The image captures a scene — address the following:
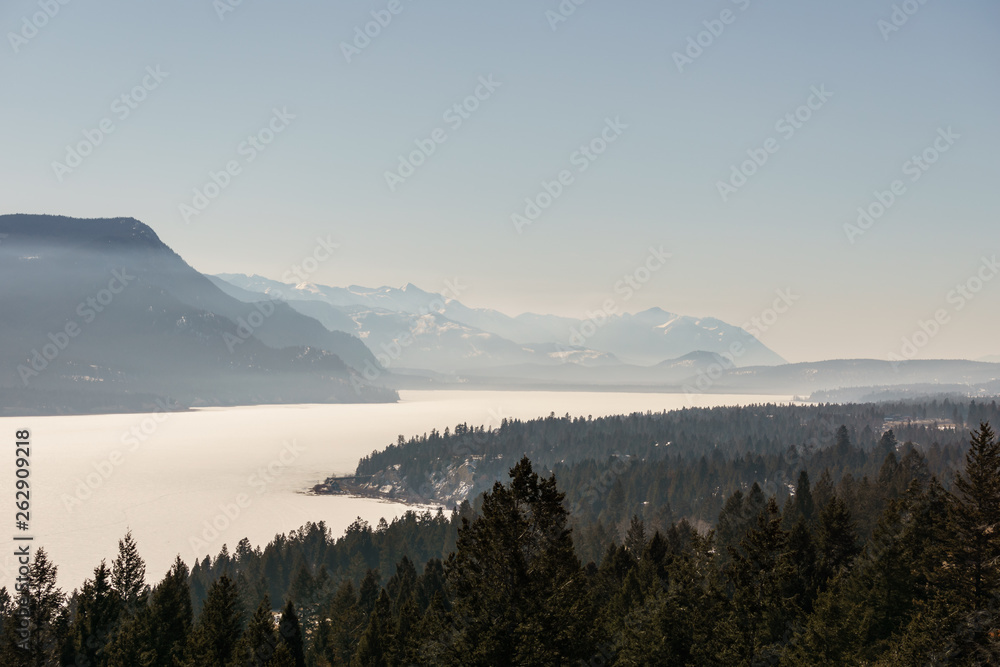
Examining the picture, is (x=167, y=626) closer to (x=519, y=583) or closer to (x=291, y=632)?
(x=291, y=632)

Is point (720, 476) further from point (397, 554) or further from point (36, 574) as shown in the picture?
point (36, 574)

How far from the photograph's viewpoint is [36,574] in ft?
151

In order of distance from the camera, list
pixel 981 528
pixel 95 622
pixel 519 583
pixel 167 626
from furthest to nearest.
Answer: pixel 95 622, pixel 167 626, pixel 981 528, pixel 519 583

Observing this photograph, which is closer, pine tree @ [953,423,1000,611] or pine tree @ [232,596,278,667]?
pine tree @ [953,423,1000,611]

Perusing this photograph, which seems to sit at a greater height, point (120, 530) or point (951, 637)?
point (951, 637)

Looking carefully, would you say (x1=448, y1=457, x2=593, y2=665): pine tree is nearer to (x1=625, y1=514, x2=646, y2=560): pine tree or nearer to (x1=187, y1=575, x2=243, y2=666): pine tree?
(x1=187, y1=575, x2=243, y2=666): pine tree

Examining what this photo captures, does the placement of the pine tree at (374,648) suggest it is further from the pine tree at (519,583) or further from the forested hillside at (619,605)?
the pine tree at (519,583)

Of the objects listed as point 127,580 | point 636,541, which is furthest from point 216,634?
point 636,541

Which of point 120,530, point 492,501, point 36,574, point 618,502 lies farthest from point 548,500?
point 120,530

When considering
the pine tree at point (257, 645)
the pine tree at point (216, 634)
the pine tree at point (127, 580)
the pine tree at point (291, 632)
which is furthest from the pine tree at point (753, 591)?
the pine tree at point (127, 580)

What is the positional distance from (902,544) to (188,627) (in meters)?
47.8

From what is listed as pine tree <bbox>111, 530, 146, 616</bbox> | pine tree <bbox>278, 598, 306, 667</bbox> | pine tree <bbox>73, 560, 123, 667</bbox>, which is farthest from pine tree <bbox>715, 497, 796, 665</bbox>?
pine tree <bbox>111, 530, 146, 616</bbox>

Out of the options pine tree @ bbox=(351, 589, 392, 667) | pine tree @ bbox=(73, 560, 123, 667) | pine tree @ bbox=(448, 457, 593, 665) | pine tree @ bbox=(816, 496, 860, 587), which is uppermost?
pine tree @ bbox=(448, 457, 593, 665)

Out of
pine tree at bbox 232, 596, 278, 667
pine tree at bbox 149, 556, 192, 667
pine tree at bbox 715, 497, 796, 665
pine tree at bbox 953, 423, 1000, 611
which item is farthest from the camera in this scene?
pine tree at bbox 149, 556, 192, 667
